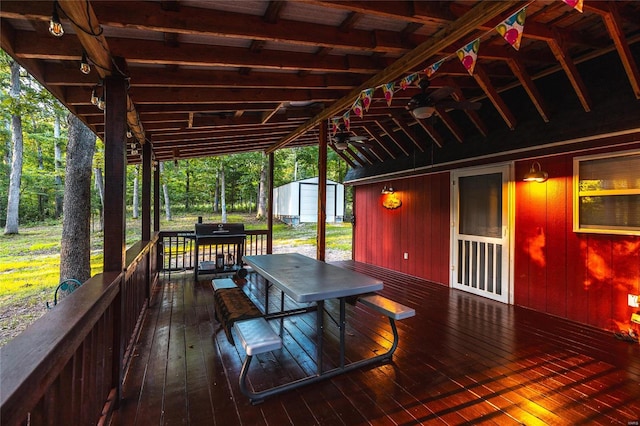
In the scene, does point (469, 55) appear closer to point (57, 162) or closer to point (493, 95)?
point (493, 95)

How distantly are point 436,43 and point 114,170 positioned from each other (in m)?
2.78

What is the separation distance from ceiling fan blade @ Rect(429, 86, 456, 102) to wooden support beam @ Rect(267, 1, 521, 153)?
34cm

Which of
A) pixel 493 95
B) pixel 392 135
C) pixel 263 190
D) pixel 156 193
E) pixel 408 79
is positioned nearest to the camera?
pixel 408 79

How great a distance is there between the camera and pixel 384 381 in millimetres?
2410

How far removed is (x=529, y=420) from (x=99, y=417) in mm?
2794

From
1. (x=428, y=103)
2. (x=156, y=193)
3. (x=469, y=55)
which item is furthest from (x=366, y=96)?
(x=156, y=193)

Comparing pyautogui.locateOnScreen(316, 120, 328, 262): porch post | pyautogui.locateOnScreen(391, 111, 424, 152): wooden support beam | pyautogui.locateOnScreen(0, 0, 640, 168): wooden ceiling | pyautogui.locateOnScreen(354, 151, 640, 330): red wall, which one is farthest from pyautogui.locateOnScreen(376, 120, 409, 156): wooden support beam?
pyautogui.locateOnScreen(316, 120, 328, 262): porch post

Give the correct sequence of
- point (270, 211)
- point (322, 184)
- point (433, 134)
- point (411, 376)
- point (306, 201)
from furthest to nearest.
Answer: point (306, 201) < point (270, 211) < point (433, 134) < point (322, 184) < point (411, 376)

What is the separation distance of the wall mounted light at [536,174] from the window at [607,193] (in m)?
0.32

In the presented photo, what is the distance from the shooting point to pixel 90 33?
1.68 metres

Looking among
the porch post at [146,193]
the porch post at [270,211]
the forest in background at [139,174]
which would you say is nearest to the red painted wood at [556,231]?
the porch post at [270,211]

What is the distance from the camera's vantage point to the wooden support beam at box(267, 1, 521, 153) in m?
2.09

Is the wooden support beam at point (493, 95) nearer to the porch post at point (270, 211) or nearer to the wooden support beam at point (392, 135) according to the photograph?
the wooden support beam at point (392, 135)

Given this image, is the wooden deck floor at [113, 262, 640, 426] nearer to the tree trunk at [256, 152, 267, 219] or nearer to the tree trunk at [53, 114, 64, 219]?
the tree trunk at [256, 152, 267, 219]
